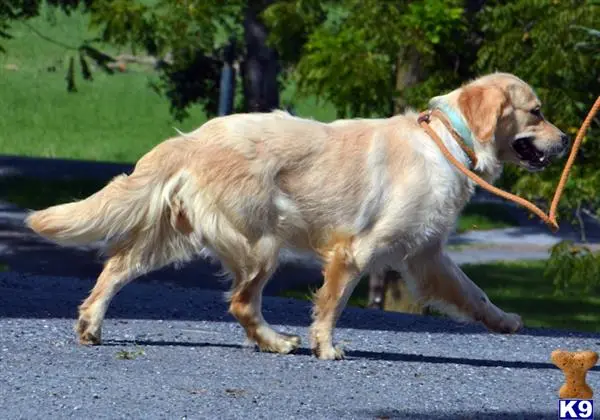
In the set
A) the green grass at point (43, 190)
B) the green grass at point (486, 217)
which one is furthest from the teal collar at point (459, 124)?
the green grass at point (486, 217)

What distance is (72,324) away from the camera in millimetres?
9211

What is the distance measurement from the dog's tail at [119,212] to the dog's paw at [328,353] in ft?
3.83

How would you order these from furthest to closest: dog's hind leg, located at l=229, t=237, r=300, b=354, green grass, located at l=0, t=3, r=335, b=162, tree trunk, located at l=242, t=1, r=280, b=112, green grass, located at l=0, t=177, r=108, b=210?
green grass, located at l=0, t=3, r=335, b=162 → green grass, located at l=0, t=177, r=108, b=210 → tree trunk, located at l=242, t=1, r=280, b=112 → dog's hind leg, located at l=229, t=237, r=300, b=354

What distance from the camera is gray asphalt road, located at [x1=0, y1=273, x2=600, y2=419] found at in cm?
670

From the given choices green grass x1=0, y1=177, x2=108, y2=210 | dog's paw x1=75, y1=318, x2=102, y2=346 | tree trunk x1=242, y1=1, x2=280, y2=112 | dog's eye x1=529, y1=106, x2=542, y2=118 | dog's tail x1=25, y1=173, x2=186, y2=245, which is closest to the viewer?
dog's tail x1=25, y1=173, x2=186, y2=245

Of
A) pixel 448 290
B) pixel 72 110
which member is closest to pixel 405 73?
pixel 448 290

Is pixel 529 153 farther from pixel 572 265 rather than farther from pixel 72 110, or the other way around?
pixel 72 110

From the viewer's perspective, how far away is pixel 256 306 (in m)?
8.44

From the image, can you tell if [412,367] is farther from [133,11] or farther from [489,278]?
[489,278]

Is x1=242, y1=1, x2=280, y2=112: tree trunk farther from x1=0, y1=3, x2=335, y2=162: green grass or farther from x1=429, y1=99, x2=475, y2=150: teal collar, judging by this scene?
x1=429, y1=99, x2=475, y2=150: teal collar

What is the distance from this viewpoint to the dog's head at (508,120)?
8.54 m

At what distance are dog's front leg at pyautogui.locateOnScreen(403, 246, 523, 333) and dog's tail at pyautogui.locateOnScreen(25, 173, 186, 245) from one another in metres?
1.59

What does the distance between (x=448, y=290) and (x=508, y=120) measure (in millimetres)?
1080

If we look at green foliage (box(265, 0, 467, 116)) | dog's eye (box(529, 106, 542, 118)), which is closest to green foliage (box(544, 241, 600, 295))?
green foliage (box(265, 0, 467, 116))
